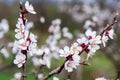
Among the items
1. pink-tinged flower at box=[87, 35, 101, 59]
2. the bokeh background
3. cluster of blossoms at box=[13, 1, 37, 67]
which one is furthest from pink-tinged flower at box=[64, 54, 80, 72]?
the bokeh background

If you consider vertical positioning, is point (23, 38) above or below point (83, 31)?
below

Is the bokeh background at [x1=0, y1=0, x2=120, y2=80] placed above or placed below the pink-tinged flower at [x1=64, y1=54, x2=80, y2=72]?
above

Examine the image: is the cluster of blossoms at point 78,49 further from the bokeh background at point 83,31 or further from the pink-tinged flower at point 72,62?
the bokeh background at point 83,31

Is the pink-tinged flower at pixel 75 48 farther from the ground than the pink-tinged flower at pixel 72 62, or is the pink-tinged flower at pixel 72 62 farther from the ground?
the pink-tinged flower at pixel 75 48

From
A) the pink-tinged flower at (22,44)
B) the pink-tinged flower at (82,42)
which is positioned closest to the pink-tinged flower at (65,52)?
the pink-tinged flower at (82,42)

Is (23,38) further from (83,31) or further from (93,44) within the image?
(83,31)

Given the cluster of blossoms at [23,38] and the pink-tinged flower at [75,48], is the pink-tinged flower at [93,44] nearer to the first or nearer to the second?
the pink-tinged flower at [75,48]

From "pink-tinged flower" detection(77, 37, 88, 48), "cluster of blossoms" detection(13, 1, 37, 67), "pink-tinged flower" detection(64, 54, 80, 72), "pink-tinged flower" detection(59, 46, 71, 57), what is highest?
"cluster of blossoms" detection(13, 1, 37, 67)

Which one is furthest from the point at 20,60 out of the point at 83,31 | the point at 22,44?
the point at 83,31

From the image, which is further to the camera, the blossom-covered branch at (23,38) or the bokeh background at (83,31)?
the bokeh background at (83,31)

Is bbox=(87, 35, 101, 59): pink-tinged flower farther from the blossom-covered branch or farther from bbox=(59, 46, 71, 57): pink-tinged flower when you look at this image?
the blossom-covered branch

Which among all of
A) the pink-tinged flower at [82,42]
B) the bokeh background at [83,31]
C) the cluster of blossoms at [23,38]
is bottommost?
the pink-tinged flower at [82,42]
